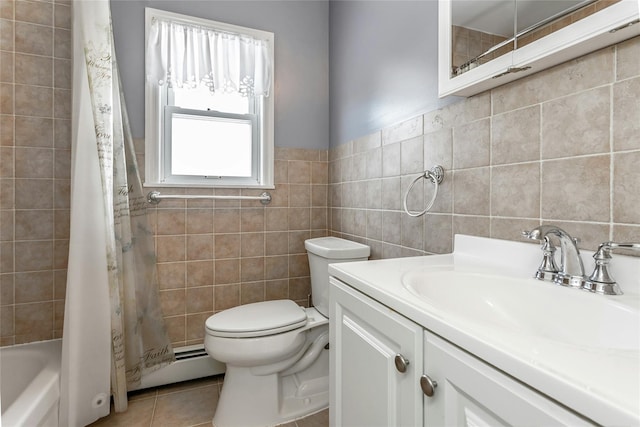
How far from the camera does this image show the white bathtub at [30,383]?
44.7 inches

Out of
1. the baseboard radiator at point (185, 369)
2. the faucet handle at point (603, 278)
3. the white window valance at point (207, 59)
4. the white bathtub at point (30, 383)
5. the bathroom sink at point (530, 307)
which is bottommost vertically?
the baseboard radiator at point (185, 369)

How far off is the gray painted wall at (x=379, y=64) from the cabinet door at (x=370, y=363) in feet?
2.79

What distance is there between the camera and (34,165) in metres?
1.63

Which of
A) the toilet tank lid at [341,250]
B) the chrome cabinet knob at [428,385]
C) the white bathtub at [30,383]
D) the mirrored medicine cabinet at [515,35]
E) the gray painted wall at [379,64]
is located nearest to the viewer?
the chrome cabinet knob at [428,385]

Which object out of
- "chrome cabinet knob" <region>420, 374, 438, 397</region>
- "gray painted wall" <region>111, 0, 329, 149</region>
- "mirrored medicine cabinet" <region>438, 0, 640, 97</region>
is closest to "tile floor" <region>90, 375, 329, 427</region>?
"chrome cabinet knob" <region>420, 374, 438, 397</region>

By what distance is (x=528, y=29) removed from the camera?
2.80ft

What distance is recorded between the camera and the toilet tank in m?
1.58

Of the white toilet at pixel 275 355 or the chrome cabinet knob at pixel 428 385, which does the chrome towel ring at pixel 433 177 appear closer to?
the white toilet at pixel 275 355

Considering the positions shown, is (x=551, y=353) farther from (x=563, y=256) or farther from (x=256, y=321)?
(x=256, y=321)

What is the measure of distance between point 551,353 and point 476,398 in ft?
0.42

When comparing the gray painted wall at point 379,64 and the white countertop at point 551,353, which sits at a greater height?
the gray painted wall at point 379,64

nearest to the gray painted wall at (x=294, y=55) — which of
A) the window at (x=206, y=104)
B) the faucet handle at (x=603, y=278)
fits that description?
the window at (x=206, y=104)

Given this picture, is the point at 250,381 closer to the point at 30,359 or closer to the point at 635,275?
the point at 30,359

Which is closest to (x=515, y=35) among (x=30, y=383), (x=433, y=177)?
(x=433, y=177)
